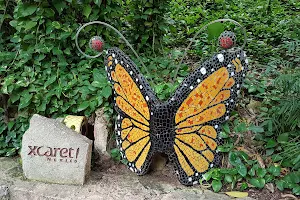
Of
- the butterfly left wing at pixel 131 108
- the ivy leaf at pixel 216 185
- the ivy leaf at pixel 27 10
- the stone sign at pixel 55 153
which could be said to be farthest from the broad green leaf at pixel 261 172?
the ivy leaf at pixel 27 10

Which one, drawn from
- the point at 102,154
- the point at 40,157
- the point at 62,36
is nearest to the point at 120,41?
the point at 62,36

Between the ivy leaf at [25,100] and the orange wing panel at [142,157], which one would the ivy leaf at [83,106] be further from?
the orange wing panel at [142,157]

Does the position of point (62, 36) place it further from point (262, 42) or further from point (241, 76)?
point (262, 42)

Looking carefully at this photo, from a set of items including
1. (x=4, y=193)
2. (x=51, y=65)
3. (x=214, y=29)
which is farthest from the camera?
(x=214, y=29)

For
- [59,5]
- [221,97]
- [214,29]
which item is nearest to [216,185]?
[221,97]

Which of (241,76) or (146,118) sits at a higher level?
(241,76)

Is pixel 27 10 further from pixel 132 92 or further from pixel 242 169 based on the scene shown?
pixel 242 169

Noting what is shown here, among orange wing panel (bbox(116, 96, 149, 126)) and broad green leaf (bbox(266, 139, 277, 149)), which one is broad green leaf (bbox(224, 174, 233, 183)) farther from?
orange wing panel (bbox(116, 96, 149, 126))
